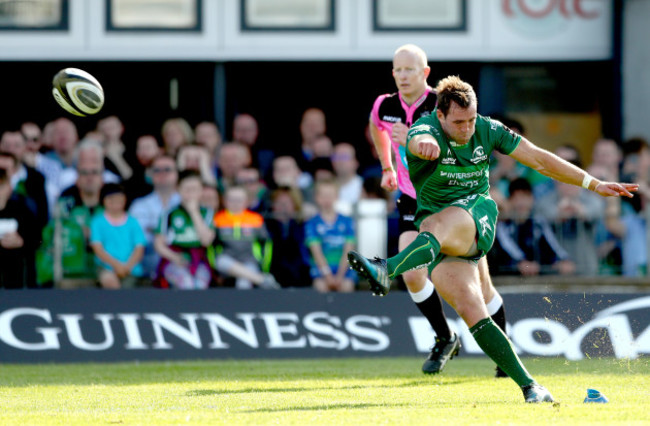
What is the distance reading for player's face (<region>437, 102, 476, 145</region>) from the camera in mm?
8070

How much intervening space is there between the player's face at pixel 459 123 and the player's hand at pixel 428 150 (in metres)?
0.35

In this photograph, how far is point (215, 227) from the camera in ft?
42.5

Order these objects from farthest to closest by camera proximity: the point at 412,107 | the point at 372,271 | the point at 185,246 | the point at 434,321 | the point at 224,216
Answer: the point at 224,216 < the point at 185,246 < the point at 434,321 < the point at 412,107 < the point at 372,271

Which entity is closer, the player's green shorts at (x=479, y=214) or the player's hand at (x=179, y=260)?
the player's green shorts at (x=479, y=214)

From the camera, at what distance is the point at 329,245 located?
43.1 feet

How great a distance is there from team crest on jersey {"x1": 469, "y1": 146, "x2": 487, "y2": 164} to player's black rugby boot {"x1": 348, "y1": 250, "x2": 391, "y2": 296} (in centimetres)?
108

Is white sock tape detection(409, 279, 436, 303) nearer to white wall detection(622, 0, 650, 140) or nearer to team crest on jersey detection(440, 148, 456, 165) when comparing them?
team crest on jersey detection(440, 148, 456, 165)

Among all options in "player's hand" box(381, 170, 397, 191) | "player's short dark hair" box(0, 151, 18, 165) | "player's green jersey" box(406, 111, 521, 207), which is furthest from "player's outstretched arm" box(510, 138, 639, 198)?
"player's short dark hair" box(0, 151, 18, 165)

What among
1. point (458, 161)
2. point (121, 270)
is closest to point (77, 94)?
point (121, 270)

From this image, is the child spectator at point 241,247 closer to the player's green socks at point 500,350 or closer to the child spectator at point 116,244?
the child spectator at point 116,244

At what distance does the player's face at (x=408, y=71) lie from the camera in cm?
983

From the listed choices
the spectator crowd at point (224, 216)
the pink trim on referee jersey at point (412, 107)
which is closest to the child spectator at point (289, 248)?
the spectator crowd at point (224, 216)

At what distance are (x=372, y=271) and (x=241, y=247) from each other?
546cm

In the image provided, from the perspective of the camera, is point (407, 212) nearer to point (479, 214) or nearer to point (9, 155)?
point (479, 214)
